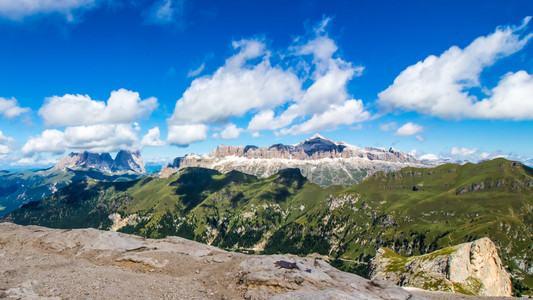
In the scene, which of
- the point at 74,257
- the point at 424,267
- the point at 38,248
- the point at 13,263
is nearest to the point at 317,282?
the point at 74,257

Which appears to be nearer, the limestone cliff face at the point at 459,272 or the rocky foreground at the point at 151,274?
the rocky foreground at the point at 151,274

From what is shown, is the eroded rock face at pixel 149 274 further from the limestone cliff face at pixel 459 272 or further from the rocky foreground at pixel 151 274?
the limestone cliff face at pixel 459 272

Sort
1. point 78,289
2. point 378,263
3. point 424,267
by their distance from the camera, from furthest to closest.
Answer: point 378,263 < point 424,267 < point 78,289

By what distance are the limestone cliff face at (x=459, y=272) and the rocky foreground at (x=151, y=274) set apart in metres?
Result: 48.7

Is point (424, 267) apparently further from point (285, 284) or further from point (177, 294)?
point (177, 294)

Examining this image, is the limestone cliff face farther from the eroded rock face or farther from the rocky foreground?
the eroded rock face

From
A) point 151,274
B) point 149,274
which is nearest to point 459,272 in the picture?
point 151,274

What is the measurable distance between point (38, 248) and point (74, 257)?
9.83 meters

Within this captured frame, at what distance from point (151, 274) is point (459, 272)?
95286 mm

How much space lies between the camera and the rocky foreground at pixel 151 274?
30291 millimetres

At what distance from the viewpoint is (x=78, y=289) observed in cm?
2992

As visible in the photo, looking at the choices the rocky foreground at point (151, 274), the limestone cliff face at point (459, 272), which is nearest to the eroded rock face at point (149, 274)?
the rocky foreground at point (151, 274)

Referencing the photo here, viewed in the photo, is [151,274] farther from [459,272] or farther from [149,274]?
[459,272]

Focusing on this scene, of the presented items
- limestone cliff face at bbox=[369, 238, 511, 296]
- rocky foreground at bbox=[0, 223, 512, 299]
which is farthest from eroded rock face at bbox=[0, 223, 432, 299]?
limestone cliff face at bbox=[369, 238, 511, 296]
